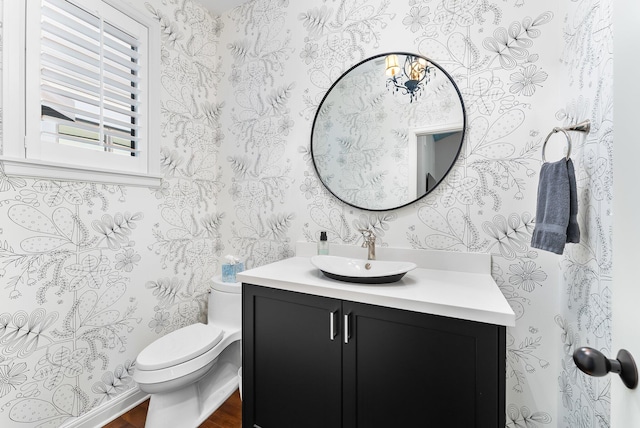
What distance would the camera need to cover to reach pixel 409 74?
1.46m

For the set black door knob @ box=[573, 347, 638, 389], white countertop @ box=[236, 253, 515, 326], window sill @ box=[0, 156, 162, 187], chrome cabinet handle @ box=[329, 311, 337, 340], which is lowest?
chrome cabinet handle @ box=[329, 311, 337, 340]

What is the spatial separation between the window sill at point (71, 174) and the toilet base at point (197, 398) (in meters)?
1.12

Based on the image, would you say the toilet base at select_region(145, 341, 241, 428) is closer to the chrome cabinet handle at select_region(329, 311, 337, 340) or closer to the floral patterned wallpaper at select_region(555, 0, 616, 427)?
the chrome cabinet handle at select_region(329, 311, 337, 340)

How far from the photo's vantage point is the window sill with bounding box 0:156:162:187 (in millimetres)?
1205

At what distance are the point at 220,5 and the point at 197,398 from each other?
255 centimetres

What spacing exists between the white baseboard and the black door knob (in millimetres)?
2046

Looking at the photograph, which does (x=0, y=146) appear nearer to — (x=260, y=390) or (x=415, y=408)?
(x=260, y=390)

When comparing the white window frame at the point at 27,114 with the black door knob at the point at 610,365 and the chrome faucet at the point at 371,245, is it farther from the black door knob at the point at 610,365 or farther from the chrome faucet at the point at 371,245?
the black door knob at the point at 610,365

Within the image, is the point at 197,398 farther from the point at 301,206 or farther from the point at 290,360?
the point at 301,206

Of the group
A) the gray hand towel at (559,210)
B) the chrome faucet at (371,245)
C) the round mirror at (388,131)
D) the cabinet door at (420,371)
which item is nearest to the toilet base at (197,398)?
the cabinet door at (420,371)

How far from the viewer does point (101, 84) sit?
1504 millimetres

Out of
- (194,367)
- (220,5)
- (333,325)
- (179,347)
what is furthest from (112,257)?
(220,5)

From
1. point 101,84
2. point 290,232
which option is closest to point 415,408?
point 290,232

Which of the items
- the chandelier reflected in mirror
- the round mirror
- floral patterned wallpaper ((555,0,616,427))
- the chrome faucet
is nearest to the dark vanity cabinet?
floral patterned wallpaper ((555,0,616,427))
